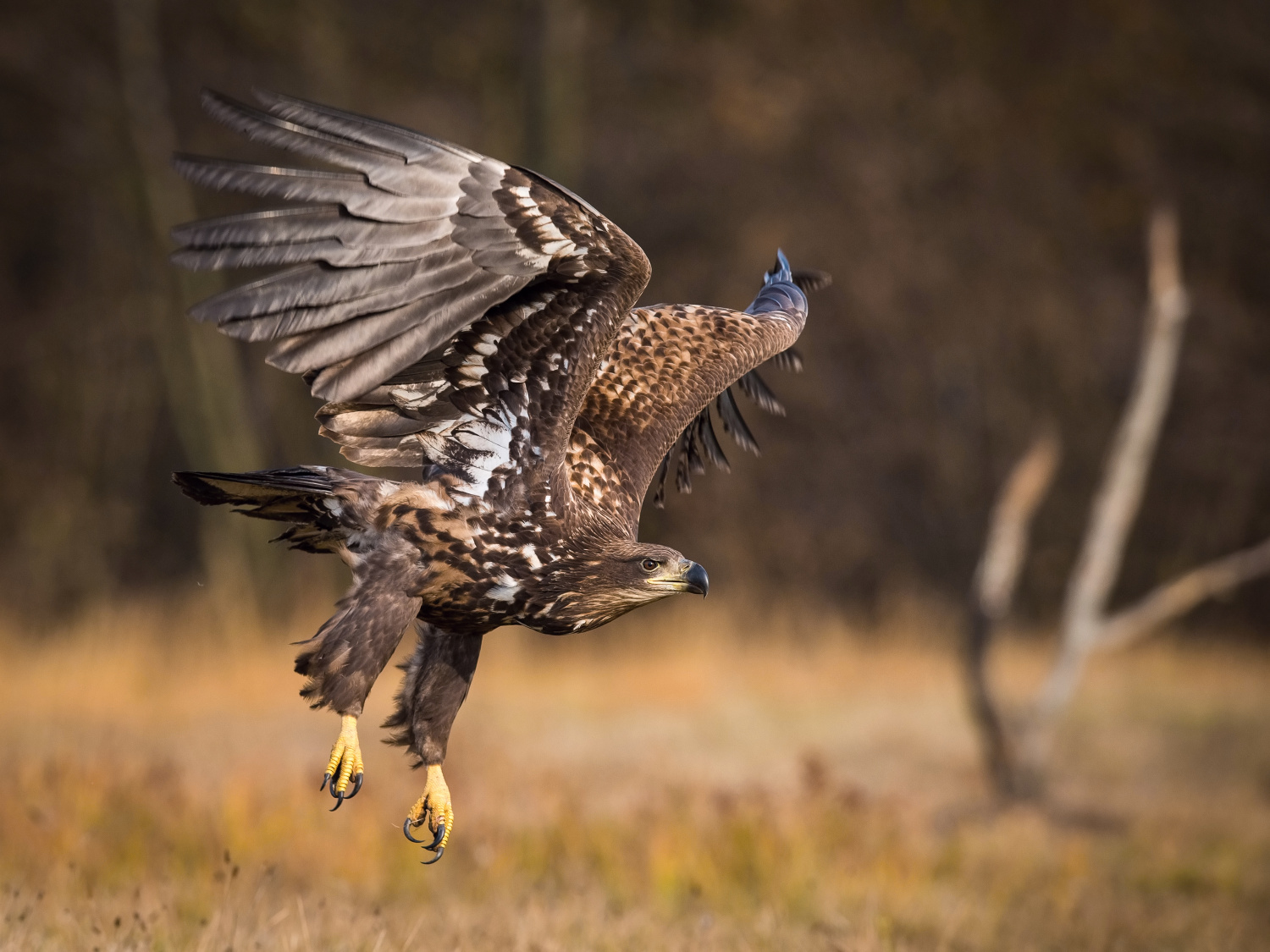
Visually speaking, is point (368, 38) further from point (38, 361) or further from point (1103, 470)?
point (1103, 470)

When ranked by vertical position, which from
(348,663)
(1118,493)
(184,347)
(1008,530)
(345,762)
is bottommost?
(345,762)

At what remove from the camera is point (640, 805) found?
7.27 meters

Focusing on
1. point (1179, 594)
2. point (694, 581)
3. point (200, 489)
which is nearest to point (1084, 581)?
point (1179, 594)

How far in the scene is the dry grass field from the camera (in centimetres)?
507

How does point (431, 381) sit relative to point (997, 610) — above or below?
above

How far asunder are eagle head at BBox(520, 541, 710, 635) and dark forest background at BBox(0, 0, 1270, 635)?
8.16 metres

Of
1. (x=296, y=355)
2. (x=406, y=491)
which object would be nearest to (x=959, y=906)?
(x=406, y=491)

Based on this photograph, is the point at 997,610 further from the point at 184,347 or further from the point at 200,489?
the point at 184,347

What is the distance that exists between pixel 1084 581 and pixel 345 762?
636 cm

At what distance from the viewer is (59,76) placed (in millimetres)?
11688

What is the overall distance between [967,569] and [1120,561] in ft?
5.29

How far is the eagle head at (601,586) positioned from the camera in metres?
3.92

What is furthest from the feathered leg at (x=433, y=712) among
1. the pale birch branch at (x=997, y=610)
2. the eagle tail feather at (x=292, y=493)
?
the pale birch branch at (x=997, y=610)

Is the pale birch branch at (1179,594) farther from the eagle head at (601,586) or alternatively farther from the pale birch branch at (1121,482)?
the eagle head at (601,586)
